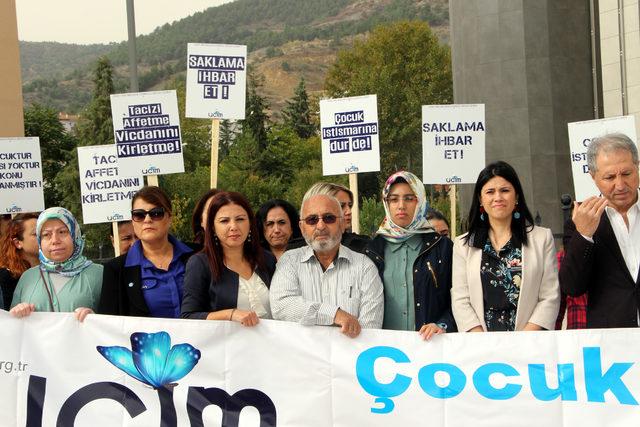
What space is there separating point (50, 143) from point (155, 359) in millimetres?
75084

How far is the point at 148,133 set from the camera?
10.9 m

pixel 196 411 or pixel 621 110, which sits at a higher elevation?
pixel 621 110

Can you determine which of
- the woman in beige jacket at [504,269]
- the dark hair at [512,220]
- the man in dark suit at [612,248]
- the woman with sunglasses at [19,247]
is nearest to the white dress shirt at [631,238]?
the man in dark suit at [612,248]

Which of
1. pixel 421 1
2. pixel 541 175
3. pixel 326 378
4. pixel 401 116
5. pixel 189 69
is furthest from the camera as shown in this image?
pixel 421 1

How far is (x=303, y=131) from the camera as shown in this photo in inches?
3561

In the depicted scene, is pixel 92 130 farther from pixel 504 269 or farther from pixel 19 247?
pixel 504 269

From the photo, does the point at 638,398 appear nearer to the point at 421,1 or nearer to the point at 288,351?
the point at 288,351

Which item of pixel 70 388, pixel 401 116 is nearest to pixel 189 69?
pixel 70 388

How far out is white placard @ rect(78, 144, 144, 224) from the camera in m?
12.1

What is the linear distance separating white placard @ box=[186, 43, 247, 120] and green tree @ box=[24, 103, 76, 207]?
66728mm

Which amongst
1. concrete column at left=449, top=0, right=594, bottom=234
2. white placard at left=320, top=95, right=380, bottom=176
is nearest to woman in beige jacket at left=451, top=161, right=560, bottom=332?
white placard at left=320, top=95, right=380, bottom=176

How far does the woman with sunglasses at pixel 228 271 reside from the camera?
19.0 feet

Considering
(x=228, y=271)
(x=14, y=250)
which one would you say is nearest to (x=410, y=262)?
(x=228, y=271)

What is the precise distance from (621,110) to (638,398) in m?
19.9
